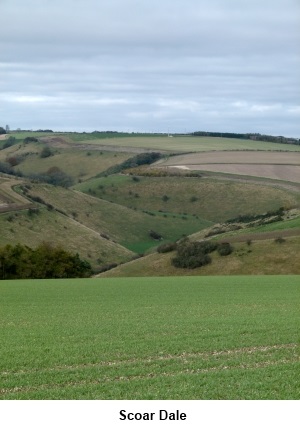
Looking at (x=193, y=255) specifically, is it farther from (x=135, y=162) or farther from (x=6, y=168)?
(x=6, y=168)

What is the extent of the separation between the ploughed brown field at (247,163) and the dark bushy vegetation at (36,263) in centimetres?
6647

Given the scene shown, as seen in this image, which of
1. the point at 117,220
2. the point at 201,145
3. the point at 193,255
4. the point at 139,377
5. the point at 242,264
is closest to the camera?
the point at 139,377

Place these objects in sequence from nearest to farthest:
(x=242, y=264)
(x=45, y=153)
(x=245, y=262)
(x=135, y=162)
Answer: (x=242, y=264)
(x=245, y=262)
(x=135, y=162)
(x=45, y=153)

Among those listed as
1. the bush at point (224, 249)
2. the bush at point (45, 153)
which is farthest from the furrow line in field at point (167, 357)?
the bush at point (45, 153)

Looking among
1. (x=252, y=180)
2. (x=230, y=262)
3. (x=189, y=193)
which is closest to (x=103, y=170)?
(x=189, y=193)

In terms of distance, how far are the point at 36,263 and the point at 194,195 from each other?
78.2 metres

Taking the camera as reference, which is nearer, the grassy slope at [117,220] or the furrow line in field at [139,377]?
the furrow line in field at [139,377]

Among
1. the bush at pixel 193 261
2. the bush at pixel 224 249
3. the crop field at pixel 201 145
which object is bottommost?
the bush at pixel 193 261

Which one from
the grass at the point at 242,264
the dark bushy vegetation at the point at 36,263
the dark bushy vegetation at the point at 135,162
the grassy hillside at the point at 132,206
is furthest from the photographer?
the dark bushy vegetation at the point at 135,162

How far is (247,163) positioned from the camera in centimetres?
14462

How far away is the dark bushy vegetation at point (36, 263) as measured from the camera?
227ft

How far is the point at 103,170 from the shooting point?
181250 mm

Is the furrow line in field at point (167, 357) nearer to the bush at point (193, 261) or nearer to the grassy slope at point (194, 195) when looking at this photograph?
the bush at point (193, 261)

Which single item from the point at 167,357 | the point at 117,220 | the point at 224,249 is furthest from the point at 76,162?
the point at 167,357
